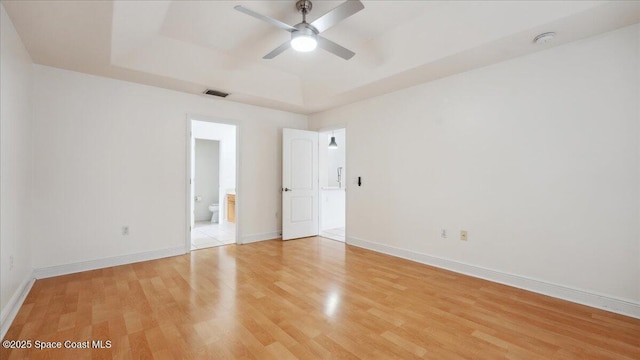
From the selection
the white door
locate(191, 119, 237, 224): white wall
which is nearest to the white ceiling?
the white door

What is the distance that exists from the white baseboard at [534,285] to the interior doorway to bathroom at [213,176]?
409cm

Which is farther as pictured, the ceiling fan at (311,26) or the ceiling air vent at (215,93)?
the ceiling air vent at (215,93)

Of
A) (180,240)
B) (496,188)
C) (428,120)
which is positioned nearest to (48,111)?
(180,240)

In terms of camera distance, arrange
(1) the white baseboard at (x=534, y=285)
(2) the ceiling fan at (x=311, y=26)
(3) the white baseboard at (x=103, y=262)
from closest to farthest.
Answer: (2) the ceiling fan at (x=311, y=26) < (1) the white baseboard at (x=534, y=285) < (3) the white baseboard at (x=103, y=262)

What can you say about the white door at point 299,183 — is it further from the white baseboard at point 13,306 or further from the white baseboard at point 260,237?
the white baseboard at point 13,306

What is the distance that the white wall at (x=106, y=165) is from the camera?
Result: 10.5ft

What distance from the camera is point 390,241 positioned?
4.15 metres

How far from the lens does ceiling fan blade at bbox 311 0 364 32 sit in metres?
2.03

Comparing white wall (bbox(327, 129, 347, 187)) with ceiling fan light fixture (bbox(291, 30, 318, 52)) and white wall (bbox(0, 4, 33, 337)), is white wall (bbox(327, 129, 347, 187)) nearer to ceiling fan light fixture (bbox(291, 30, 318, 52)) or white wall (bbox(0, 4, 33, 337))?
ceiling fan light fixture (bbox(291, 30, 318, 52))

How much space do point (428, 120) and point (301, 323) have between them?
2955 millimetres

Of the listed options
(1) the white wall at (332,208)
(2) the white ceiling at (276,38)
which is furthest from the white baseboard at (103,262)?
(1) the white wall at (332,208)

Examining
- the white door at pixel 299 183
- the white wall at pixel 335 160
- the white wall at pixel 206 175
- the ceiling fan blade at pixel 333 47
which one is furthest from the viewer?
the white wall at pixel 335 160

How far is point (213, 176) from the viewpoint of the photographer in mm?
7559

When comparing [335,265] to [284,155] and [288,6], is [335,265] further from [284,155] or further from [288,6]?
[288,6]
